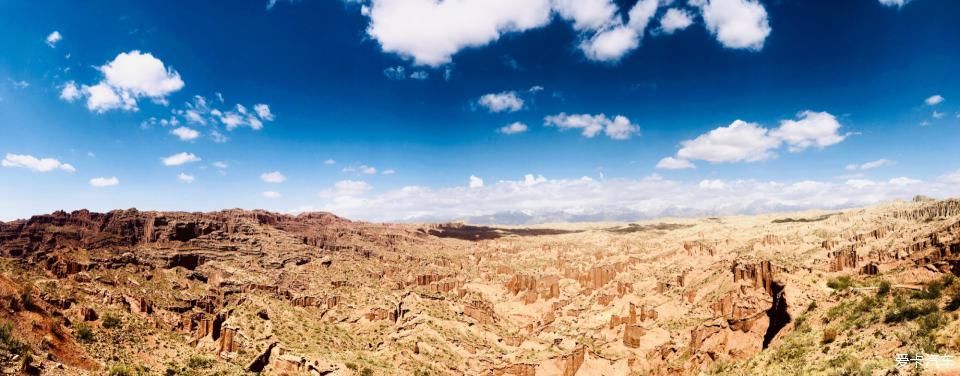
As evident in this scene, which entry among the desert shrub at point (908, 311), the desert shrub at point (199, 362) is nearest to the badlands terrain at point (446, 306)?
the desert shrub at point (908, 311)

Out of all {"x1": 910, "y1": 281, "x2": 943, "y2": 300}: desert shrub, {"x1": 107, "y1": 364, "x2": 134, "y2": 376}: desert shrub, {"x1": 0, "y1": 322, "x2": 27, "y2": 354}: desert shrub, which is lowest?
{"x1": 107, "y1": 364, "x2": 134, "y2": 376}: desert shrub

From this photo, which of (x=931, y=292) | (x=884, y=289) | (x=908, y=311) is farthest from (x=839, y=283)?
(x=908, y=311)

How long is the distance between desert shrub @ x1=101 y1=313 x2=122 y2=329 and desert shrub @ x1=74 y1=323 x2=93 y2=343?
4625 mm

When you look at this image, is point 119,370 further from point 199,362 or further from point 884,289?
point 884,289

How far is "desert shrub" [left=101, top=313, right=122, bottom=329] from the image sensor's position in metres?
46.7

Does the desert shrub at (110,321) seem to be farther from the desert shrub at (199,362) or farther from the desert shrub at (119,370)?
the desert shrub at (119,370)

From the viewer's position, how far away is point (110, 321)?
47.6 meters

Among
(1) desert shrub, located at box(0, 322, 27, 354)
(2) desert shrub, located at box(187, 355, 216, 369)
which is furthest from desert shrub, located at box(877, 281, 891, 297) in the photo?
(2) desert shrub, located at box(187, 355, 216, 369)

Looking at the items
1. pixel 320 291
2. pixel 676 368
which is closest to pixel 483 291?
pixel 320 291

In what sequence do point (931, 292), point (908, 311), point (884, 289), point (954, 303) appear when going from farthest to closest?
point (884, 289)
point (931, 292)
point (908, 311)
point (954, 303)

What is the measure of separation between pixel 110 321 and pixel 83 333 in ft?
25.5

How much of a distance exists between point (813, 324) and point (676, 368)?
1952cm

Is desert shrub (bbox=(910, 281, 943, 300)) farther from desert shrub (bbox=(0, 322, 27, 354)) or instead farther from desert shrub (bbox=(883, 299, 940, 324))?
desert shrub (bbox=(0, 322, 27, 354))

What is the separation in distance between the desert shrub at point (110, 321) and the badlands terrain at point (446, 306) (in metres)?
0.33
